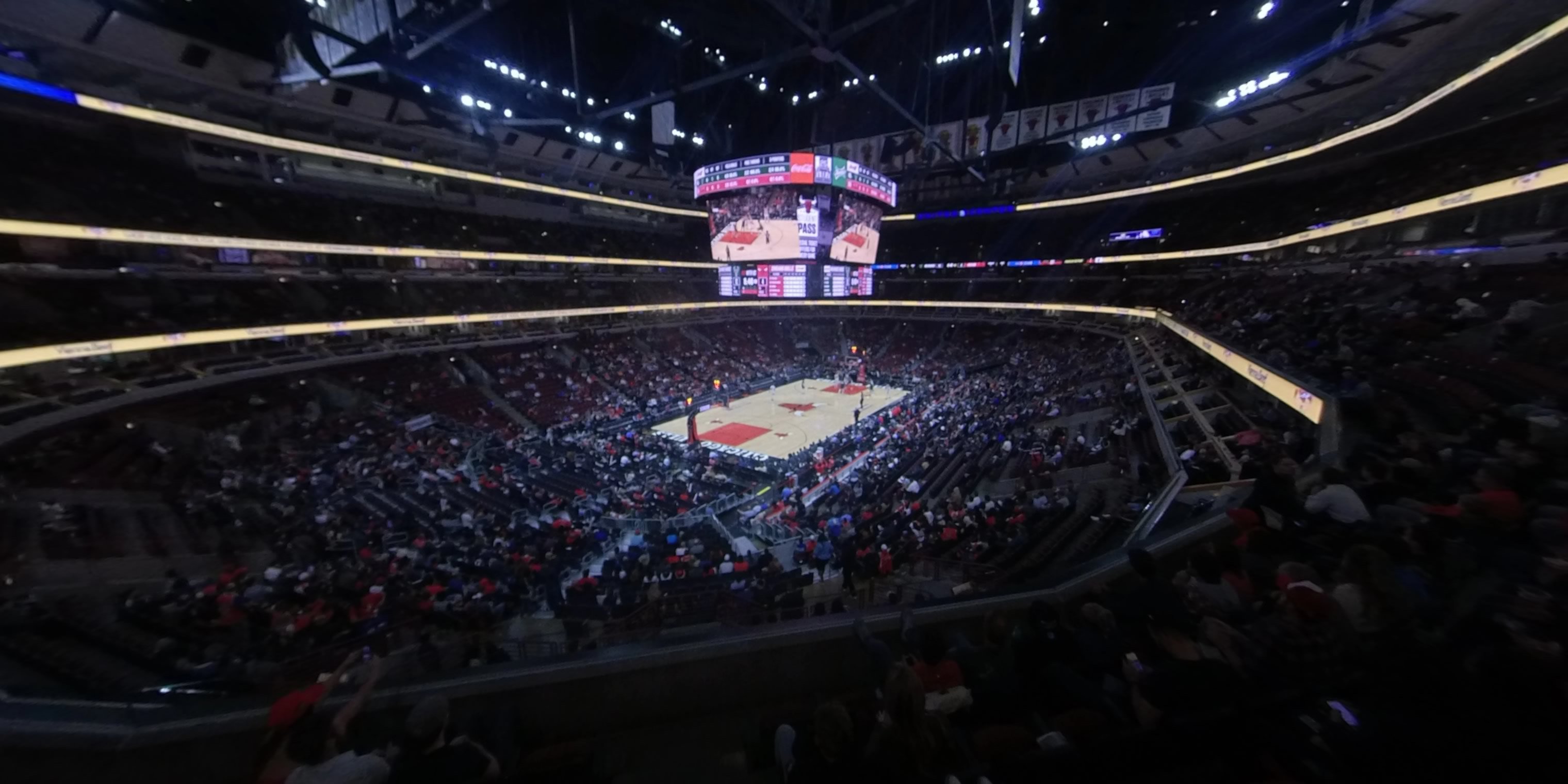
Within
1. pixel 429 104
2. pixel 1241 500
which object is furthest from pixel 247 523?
pixel 429 104

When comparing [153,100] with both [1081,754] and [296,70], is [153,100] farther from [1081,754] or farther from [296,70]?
[1081,754]

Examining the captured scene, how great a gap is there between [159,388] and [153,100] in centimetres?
945

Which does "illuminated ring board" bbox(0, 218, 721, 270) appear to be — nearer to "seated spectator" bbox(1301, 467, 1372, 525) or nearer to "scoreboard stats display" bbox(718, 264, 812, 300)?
"scoreboard stats display" bbox(718, 264, 812, 300)

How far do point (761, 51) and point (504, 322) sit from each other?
61.0 ft

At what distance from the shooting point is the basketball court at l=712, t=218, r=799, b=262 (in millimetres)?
21906

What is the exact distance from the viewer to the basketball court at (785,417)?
2117 cm

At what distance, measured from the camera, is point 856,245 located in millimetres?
24141

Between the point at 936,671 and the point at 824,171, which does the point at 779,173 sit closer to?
the point at 824,171

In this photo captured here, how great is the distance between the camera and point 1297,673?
7.86 ft

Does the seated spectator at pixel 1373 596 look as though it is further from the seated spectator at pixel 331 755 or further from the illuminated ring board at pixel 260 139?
the illuminated ring board at pixel 260 139

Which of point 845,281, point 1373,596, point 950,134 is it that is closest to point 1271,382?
point 1373,596

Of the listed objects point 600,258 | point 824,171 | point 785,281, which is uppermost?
point 824,171

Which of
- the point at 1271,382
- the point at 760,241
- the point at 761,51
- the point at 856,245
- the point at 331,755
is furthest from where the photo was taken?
the point at 761,51

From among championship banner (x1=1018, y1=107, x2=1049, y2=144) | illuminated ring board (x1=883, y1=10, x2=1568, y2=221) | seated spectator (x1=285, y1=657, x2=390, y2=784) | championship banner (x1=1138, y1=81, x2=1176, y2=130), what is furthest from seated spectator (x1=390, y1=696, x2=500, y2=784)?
championship banner (x1=1018, y1=107, x2=1049, y2=144)
